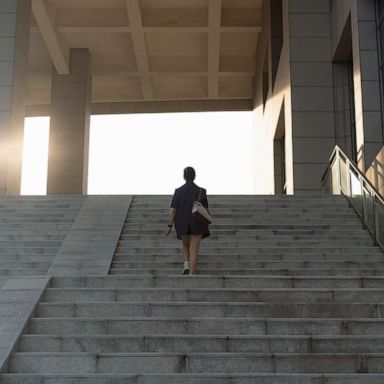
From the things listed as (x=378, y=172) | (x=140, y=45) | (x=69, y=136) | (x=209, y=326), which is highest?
(x=140, y=45)

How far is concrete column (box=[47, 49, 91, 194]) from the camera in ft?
92.4

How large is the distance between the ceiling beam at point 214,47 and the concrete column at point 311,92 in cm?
535

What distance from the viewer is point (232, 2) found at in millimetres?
26250

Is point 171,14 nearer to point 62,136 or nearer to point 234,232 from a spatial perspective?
point 62,136

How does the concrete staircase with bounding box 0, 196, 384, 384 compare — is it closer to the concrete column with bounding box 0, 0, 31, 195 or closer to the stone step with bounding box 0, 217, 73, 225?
the stone step with bounding box 0, 217, 73, 225

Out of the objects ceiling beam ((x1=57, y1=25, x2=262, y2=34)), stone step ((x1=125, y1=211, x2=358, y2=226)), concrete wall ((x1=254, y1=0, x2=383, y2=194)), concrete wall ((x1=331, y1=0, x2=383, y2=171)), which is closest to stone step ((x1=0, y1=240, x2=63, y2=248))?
stone step ((x1=125, y1=211, x2=358, y2=226))

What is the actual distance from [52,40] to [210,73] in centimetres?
837

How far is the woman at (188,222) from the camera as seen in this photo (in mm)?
8820

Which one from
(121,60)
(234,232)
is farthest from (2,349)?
(121,60)

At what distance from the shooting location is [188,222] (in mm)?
8859

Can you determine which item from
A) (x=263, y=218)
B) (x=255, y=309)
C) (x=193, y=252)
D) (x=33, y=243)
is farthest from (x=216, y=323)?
(x=263, y=218)

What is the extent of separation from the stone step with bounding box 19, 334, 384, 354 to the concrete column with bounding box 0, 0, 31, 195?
13.2 m

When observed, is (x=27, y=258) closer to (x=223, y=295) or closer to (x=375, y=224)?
(x=223, y=295)

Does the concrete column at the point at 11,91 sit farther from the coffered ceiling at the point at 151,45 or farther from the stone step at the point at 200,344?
the stone step at the point at 200,344
